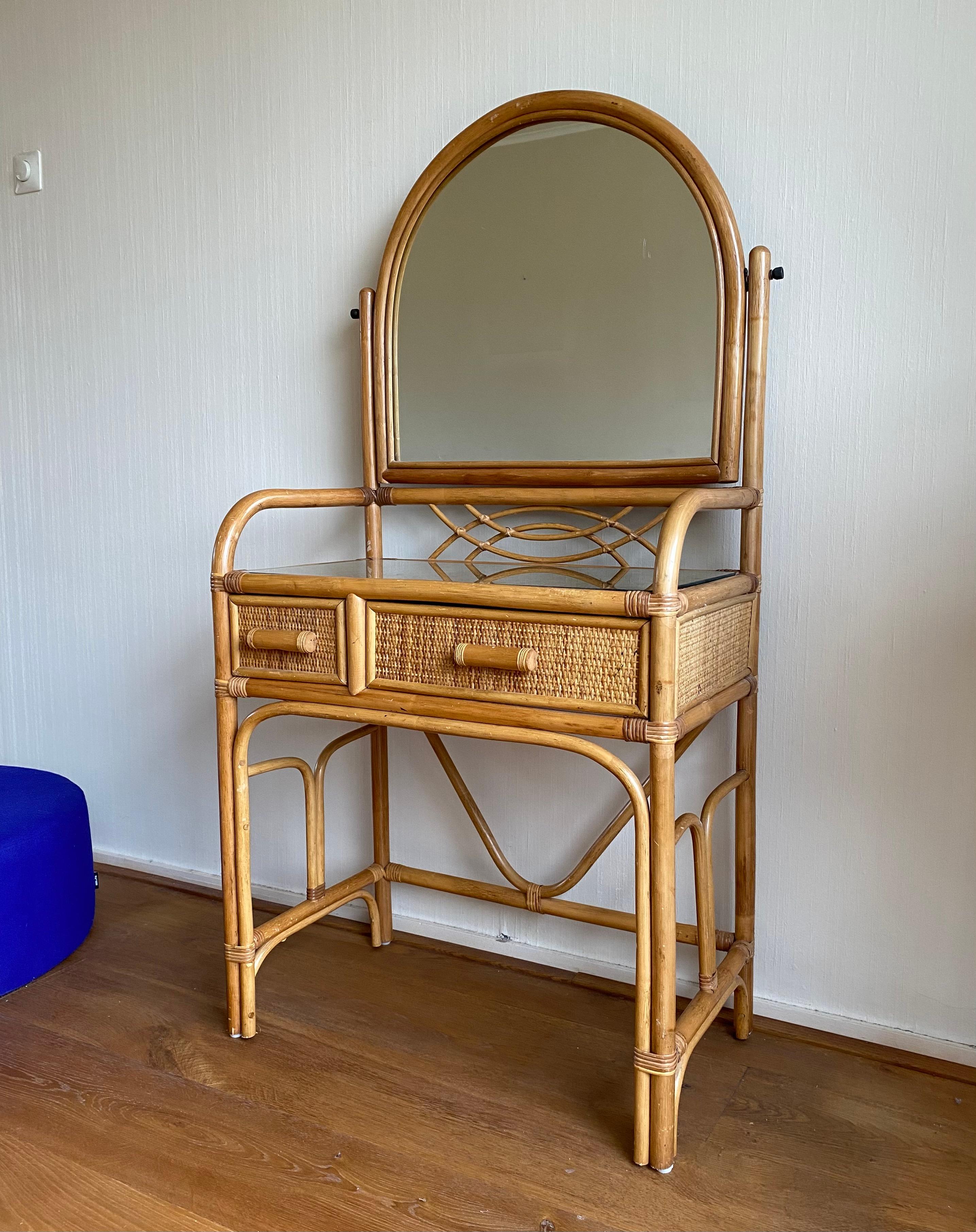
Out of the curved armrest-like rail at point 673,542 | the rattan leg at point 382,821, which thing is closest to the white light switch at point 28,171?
the rattan leg at point 382,821

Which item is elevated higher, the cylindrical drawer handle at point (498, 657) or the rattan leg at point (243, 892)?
the cylindrical drawer handle at point (498, 657)

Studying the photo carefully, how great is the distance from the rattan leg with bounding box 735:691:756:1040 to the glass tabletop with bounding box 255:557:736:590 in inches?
9.8

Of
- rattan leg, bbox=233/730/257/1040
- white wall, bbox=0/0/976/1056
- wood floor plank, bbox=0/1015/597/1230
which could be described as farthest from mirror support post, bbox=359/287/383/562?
wood floor plank, bbox=0/1015/597/1230

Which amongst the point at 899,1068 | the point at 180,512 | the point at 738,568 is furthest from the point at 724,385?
the point at 180,512

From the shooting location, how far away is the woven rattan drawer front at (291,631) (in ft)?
4.87

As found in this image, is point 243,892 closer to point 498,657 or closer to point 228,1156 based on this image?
point 228,1156

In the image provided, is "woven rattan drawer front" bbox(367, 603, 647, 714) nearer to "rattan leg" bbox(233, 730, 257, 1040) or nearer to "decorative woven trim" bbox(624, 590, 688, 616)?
"decorative woven trim" bbox(624, 590, 688, 616)

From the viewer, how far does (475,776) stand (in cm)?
196

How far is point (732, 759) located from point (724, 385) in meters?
0.62

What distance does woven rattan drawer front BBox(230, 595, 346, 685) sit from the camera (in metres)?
1.48

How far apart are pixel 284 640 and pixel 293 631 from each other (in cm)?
2

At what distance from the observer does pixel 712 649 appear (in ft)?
4.58

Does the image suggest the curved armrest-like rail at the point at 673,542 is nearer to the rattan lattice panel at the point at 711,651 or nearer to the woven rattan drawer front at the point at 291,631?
the rattan lattice panel at the point at 711,651

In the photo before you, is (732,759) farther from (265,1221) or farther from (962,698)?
(265,1221)
